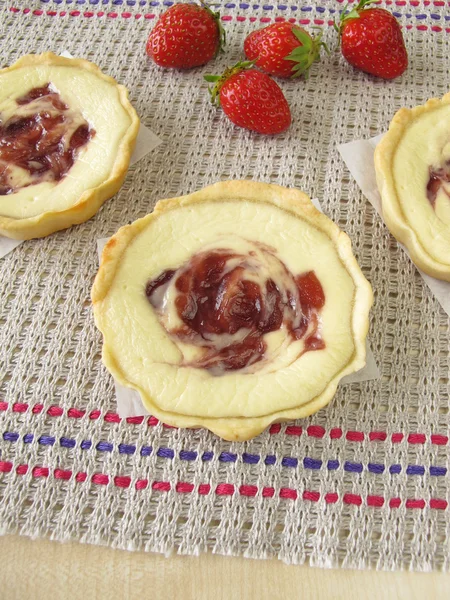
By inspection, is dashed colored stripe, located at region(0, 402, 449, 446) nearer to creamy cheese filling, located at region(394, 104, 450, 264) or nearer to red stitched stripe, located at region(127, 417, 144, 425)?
red stitched stripe, located at region(127, 417, 144, 425)

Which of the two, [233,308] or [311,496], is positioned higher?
[233,308]

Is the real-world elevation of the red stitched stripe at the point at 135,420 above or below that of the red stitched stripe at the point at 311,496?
above

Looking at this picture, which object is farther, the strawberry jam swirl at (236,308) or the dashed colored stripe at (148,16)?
the dashed colored stripe at (148,16)

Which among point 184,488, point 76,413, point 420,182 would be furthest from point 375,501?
point 420,182

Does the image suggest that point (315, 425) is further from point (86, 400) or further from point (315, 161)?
point (315, 161)

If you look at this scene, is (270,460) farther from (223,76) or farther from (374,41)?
(374,41)

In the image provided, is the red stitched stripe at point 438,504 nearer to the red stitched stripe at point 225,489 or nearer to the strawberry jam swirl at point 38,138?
the red stitched stripe at point 225,489

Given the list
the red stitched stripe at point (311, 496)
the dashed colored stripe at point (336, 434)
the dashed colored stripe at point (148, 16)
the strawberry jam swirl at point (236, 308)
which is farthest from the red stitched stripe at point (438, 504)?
the dashed colored stripe at point (148, 16)
